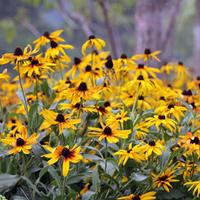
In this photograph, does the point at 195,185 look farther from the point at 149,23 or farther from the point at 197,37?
the point at 197,37

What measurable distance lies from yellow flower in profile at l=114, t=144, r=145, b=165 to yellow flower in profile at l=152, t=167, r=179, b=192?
9cm

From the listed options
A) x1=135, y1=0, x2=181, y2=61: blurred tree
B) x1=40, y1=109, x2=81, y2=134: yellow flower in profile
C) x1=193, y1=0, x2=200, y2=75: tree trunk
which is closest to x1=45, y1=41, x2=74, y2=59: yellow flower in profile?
x1=40, y1=109, x2=81, y2=134: yellow flower in profile

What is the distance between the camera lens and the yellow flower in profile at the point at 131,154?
5.38 ft

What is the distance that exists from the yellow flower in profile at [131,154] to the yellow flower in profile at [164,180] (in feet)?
0.31

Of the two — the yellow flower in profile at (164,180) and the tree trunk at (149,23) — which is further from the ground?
the tree trunk at (149,23)

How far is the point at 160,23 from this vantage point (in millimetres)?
4602

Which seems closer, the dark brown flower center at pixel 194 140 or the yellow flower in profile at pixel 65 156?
the yellow flower in profile at pixel 65 156

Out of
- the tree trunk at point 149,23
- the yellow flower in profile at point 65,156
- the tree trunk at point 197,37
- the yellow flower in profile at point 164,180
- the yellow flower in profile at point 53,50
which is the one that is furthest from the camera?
the tree trunk at point 197,37

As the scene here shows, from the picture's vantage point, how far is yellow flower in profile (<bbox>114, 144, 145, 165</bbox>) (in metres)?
1.64

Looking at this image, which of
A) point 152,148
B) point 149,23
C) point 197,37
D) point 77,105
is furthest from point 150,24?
point 152,148

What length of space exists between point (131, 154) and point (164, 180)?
177mm

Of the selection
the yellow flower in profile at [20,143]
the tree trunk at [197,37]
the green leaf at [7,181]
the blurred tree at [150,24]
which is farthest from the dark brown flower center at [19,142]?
the tree trunk at [197,37]

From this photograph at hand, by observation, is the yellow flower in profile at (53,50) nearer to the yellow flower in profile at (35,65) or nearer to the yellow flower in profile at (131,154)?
the yellow flower in profile at (35,65)

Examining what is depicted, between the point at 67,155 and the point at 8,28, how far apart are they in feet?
15.7
